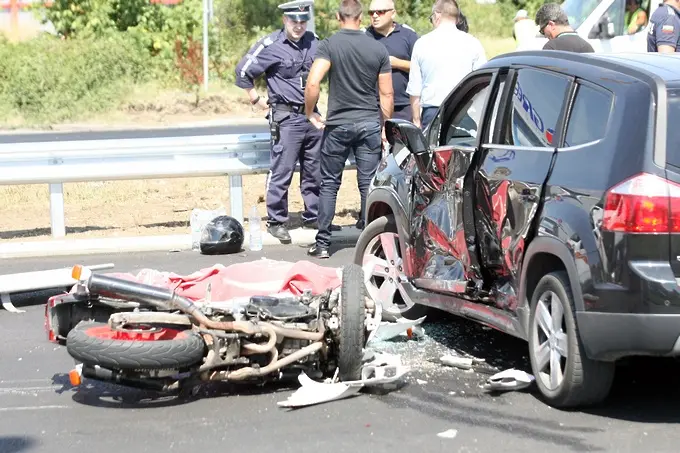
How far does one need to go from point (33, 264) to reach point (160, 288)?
5106 mm

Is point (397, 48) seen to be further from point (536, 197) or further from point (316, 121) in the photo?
point (536, 197)

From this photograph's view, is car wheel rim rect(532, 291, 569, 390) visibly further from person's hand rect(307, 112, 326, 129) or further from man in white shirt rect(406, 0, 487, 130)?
person's hand rect(307, 112, 326, 129)

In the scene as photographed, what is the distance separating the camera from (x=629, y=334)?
5070 millimetres

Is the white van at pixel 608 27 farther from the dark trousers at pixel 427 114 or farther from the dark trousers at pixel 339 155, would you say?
the dark trousers at pixel 339 155

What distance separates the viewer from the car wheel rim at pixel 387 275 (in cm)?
764

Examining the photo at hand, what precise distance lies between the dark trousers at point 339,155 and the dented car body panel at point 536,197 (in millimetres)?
2548

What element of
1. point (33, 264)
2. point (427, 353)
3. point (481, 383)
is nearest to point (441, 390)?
point (481, 383)

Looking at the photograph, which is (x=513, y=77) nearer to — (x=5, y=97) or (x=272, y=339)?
(x=272, y=339)

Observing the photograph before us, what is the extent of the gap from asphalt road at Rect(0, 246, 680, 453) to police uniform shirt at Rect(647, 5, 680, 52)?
7.51m

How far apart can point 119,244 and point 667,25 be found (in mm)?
6650

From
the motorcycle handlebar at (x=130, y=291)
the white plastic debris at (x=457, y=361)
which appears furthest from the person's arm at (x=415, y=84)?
the motorcycle handlebar at (x=130, y=291)

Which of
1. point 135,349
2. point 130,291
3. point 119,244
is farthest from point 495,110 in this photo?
point 119,244

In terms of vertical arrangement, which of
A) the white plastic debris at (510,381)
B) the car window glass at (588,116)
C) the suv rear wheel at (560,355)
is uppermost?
the car window glass at (588,116)

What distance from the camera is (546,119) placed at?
19.3 ft
